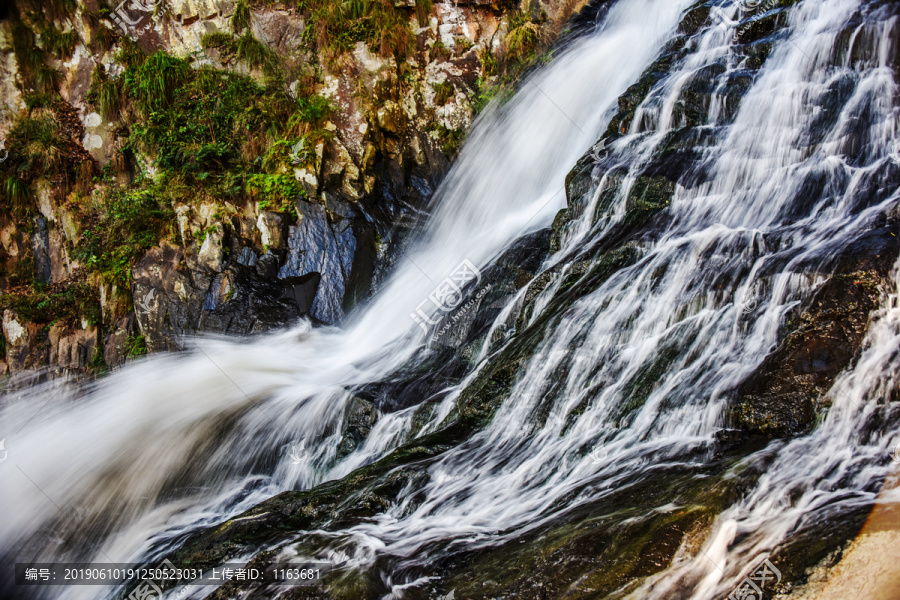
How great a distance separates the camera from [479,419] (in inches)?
170

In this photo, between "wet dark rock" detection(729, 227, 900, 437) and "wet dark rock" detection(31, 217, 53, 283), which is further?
"wet dark rock" detection(31, 217, 53, 283)

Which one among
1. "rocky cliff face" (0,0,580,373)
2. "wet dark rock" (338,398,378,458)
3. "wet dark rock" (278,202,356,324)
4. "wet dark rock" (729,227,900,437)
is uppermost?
"rocky cliff face" (0,0,580,373)

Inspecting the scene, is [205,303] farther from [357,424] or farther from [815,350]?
[815,350]

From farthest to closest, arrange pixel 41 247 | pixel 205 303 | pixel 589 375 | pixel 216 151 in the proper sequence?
1. pixel 41 247
2. pixel 216 151
3. pixel 205 303
4. pixel 589 375

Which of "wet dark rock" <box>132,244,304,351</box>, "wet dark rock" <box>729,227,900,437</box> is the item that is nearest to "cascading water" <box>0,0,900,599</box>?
"wet dark rock" <box>729,227,900,437</box>

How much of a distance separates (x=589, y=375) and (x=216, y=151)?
6862mm

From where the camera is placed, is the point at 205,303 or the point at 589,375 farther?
the point at 205,303

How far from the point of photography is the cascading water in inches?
120

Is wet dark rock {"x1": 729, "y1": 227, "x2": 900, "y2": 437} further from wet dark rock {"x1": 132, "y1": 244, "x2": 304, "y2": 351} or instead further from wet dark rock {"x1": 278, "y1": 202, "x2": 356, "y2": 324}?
wet dark rock {"x1": 132, "y1": 244, "x2": 304, "y2": 351}

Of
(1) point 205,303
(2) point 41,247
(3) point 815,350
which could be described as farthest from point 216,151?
(3) point 815,350

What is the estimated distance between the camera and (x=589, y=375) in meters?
4.04

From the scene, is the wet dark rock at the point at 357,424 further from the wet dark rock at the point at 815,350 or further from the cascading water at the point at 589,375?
the wet dark rock at the point at 815,350

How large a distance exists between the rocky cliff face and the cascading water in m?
0.80

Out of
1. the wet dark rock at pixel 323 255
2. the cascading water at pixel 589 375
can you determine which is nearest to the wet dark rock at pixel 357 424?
the cascading water at pixel 589 375
